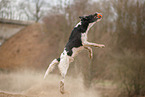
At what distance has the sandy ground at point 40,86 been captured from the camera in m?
11.5

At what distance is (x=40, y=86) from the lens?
12.7m

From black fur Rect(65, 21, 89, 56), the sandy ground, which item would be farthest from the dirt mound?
black fur Rect(65, 21, 89, 56)

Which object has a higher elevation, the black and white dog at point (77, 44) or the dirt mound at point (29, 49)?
the black and white dog at point (77, 44)

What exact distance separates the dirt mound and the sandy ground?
12.0ft

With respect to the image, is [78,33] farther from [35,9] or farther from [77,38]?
[35,9]

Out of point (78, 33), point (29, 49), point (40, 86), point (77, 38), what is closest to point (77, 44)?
point (77, 38)

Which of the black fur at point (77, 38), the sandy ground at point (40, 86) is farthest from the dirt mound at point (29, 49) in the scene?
the black fur at point (77, 38)

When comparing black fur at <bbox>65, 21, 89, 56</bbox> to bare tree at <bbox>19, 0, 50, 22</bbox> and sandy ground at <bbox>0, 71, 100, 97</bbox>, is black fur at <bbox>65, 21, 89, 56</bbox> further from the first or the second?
bare tree at <bbox>19, 0, 50, 22</bbox>

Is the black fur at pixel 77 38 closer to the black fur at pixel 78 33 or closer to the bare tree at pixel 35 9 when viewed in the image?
the black fur at pixel 78 33

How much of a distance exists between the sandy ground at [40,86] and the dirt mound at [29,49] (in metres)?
3.67

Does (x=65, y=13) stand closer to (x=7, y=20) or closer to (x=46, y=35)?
(x=46, y=35)

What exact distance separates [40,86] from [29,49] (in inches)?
543

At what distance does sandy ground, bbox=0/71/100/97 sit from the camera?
11514mm

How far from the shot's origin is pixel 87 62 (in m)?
13.1
